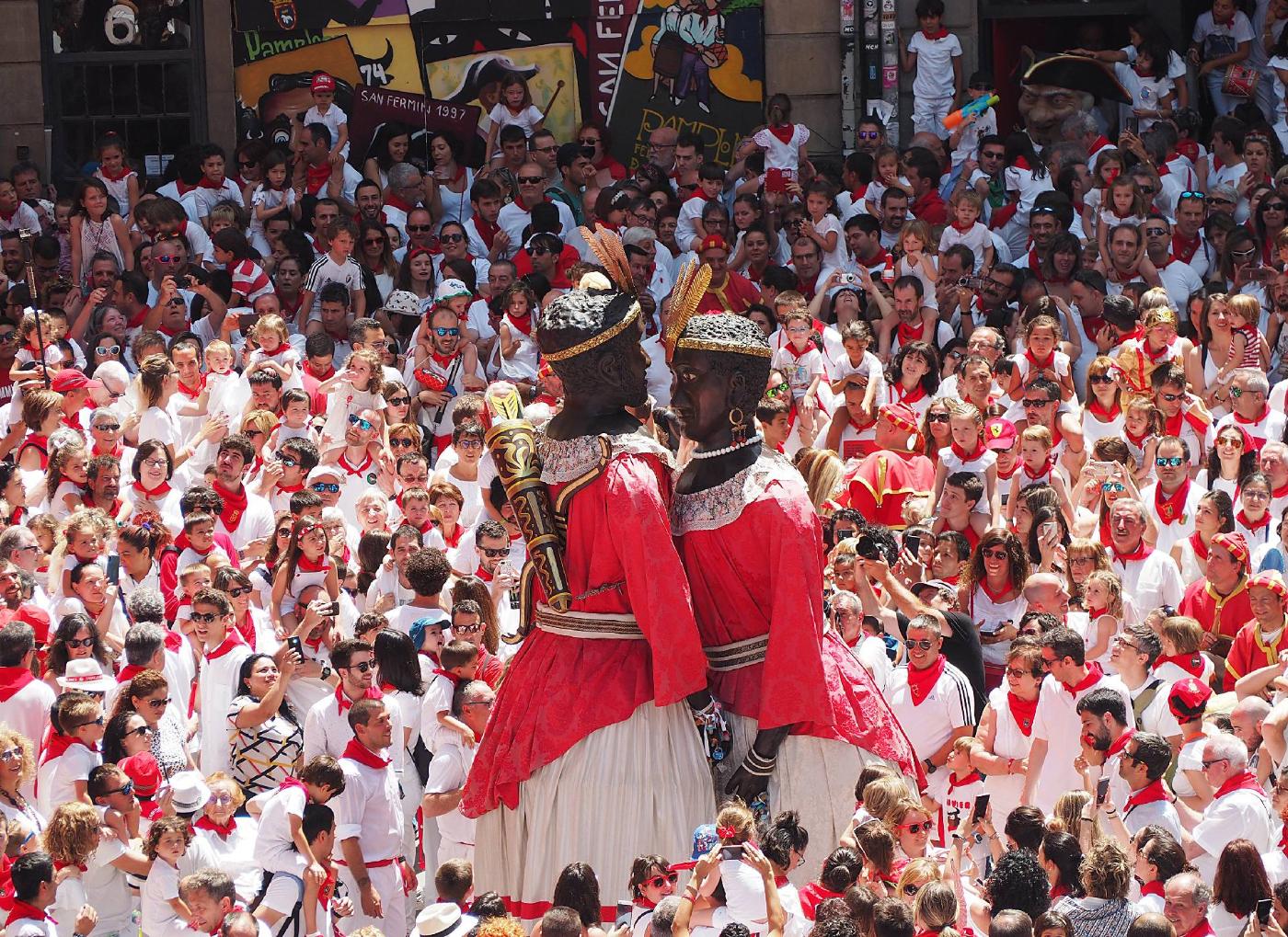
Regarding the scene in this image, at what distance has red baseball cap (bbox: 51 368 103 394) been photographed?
1275 cm

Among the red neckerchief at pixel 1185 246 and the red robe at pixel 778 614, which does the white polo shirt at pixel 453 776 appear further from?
the red neckerchief at pixel 1185 246

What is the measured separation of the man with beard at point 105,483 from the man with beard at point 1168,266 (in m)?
6.84

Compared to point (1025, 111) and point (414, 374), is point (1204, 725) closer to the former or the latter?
point (414, 374)

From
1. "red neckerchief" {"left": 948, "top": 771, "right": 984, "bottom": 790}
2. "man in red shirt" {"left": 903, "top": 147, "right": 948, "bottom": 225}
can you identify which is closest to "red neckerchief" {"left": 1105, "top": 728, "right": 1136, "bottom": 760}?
"red neckerchief" {"left": 948, "top": 771, "right": 984, "bottom": 790}

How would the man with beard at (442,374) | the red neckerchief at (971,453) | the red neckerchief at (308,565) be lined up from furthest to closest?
the man with beard at (442,374)
the red neckerchief at (971,453)
the red neckerchief at (308,565)

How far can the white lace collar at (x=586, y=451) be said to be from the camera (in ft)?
20.4

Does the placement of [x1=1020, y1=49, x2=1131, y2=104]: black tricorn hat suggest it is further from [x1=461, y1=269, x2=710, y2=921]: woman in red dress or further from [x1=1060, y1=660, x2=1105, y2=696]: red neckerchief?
[x1=461, y1=269, x2=710, y2=921]: woman in red dress

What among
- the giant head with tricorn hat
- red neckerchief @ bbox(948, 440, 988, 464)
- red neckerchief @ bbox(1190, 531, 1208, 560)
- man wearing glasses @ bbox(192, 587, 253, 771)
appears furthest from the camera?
the giant head with tricorn hat

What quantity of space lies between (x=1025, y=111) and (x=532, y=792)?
Answer: 12.2 m

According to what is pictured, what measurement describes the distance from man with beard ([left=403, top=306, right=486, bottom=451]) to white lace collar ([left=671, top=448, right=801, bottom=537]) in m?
7.12

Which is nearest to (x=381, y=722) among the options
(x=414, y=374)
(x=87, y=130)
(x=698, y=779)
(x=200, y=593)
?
(x=200, y=593)

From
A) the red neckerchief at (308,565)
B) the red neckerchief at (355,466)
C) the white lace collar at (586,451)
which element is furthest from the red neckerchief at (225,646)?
the white lace collar at (586,451)

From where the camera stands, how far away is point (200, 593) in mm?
9383

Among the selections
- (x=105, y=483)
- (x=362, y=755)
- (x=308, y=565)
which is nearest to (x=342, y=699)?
(x=362, y=755)
